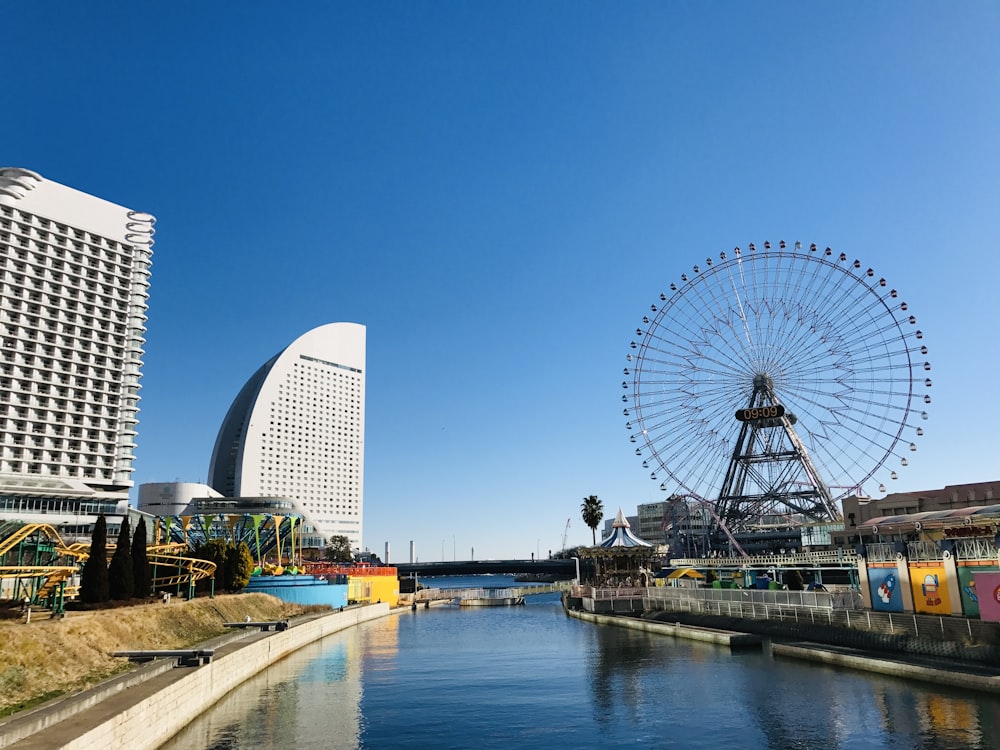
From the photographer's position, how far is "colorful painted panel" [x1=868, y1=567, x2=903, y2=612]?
44562 mm

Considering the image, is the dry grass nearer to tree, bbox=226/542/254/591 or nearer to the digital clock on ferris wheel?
tree, bbox=226/542/254/591

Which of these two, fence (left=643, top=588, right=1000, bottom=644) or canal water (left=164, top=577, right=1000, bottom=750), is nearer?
canal water (left=164, top=577, right=1000, bottom=750)

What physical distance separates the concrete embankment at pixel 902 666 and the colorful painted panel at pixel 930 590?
422cm

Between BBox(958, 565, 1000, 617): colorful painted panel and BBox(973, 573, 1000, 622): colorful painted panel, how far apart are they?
58 centimetres

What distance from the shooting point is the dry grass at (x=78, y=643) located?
93.1ft

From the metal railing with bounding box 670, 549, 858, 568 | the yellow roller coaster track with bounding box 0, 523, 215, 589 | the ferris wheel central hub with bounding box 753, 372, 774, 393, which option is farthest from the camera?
the ferris wheel central hub with bounding box 753, 372, 774, 393

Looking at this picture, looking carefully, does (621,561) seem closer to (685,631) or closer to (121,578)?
(685,631)

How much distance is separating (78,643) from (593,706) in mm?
25281

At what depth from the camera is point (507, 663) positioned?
183 feet

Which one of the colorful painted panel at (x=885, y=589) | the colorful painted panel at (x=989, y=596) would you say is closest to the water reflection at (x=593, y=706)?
the colorful painted panel at (x=989, y=596)

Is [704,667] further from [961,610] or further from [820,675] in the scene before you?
[961,610]

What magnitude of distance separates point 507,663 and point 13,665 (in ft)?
115

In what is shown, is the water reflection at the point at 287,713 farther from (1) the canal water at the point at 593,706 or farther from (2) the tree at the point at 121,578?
(2) the tree at the point at 121,578

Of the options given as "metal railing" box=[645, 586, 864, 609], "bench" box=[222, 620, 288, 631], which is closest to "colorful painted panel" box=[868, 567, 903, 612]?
"metal railing" box=[645, 586, 864, 609]
